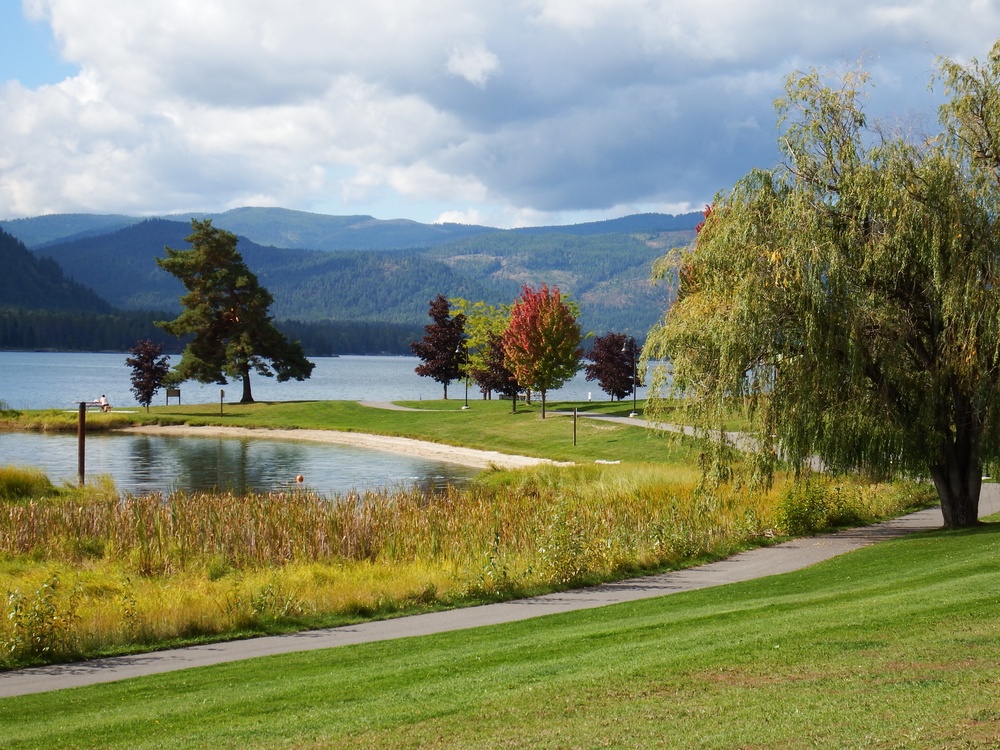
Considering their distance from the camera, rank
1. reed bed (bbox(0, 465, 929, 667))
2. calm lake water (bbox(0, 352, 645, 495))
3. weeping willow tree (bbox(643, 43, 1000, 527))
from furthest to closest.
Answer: calm lake water (bbox(0, 352, 645, 495)) < weeping willow tree (bbox(643, 43, 1000, 527)) < reed bed (bbox(0, 465, 929, 667))

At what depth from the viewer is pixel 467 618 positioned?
15.2 metres

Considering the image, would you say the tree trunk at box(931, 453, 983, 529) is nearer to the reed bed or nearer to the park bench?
the reed bed

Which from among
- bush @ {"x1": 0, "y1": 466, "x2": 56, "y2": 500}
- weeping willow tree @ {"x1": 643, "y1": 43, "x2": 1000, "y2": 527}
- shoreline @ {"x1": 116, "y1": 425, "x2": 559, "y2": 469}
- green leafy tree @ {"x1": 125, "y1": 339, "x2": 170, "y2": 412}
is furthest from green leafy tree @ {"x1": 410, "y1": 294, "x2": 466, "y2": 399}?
weeping willow tree @ {"x1": 643, "y1": 43, "x2": 1000, "y2": 527}

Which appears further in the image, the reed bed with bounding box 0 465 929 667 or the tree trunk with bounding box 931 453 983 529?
the tree trunk with bounding box 931 453 983 529

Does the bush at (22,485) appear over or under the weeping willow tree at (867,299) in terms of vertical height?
under

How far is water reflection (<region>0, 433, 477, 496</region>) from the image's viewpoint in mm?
37281

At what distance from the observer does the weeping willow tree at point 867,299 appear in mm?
20344

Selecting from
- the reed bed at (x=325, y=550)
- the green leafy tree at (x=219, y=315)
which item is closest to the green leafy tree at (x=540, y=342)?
the green leafy tree at (x=219, y=315)

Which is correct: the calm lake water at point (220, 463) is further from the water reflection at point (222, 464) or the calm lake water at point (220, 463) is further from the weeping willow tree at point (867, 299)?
the weeping willow tree at point (867, 299)

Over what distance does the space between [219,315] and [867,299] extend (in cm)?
5771

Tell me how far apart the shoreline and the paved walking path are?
1908cm

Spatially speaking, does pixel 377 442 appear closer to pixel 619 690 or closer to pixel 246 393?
pixel 246 393

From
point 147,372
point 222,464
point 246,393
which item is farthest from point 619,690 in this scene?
point 246,393

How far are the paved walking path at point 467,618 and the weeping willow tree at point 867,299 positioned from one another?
2.04m
